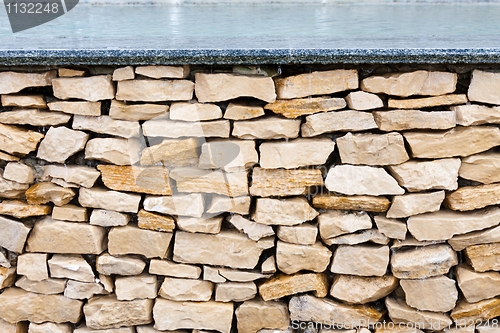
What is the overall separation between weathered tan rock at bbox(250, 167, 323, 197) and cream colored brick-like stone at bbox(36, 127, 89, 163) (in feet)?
2.32

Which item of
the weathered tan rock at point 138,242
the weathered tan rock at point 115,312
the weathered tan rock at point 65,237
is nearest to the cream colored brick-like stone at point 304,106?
the weathered tan rock at point 138,242

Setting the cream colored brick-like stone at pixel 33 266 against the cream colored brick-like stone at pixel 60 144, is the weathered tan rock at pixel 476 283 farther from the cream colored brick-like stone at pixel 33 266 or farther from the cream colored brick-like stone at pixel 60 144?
the cream colored brick-like stone at pixel 33 266

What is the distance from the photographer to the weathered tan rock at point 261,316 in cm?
204

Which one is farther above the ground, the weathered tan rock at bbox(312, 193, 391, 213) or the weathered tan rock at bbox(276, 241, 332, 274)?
the weathered tan rock at bbox(312, 193, 391, 213)

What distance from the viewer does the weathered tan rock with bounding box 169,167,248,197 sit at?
1.91 meters

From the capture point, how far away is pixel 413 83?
70.3 inches

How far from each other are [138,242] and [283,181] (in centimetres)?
65

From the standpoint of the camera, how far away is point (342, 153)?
1.88 meters

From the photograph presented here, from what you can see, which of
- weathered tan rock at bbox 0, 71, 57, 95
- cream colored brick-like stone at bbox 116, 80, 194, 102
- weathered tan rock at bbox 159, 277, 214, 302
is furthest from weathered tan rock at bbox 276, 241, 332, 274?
weathered tan rock at bbox 0, 71, 57, 95

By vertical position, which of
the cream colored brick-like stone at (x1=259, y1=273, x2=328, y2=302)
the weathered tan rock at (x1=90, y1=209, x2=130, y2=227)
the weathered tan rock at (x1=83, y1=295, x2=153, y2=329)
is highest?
the weathered tan rock at (x1=90, y1=209, x2=130, y2=227)

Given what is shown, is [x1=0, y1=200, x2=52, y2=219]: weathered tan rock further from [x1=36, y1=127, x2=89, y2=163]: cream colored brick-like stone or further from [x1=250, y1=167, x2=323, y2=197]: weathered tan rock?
[x1=250, y1=167, x2=323, y2=197]: weathered tan rock

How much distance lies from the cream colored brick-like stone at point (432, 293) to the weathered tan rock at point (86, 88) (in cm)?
142

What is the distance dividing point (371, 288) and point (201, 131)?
37.6 inches

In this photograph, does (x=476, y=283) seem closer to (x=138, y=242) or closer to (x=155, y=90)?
(x=138, y=242)
